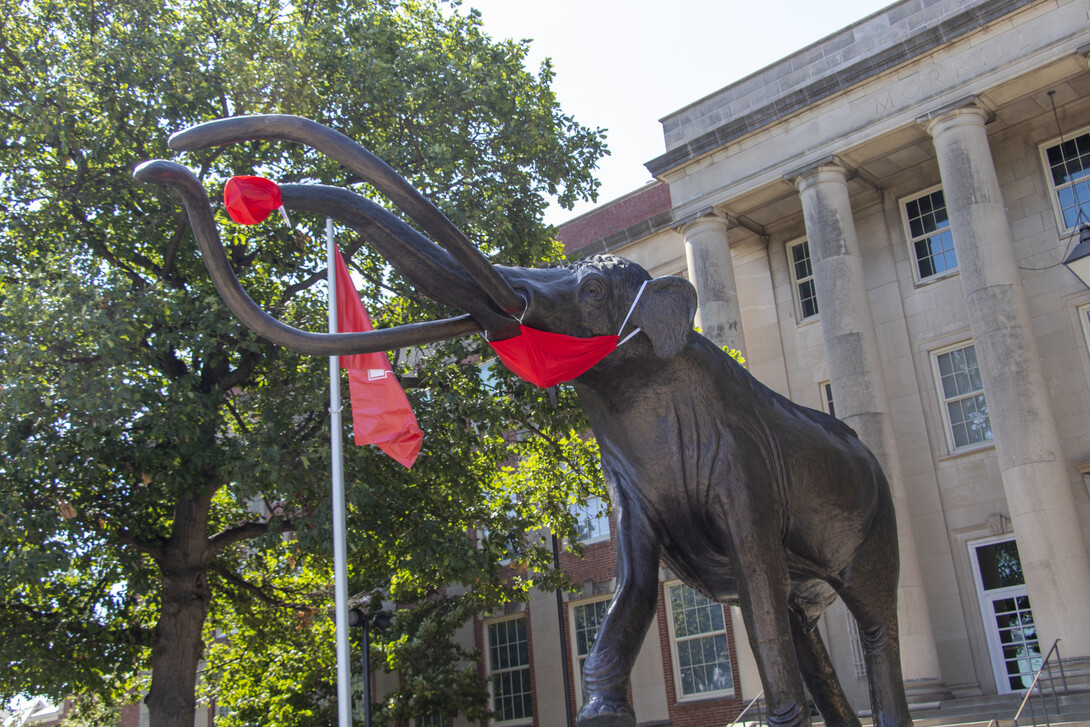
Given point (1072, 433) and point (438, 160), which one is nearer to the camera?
point (438, 160)

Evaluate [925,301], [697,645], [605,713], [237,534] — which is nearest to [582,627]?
[697,645]

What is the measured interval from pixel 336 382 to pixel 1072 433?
1658 cm

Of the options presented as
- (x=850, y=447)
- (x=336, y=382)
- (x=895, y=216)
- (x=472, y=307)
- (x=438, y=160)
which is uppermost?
(x=895, y=216)

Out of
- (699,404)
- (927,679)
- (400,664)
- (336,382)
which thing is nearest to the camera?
(699,404)

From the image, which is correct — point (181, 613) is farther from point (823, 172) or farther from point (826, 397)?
point (823, 172)

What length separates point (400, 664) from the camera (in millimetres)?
24141

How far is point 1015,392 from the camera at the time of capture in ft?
60.6

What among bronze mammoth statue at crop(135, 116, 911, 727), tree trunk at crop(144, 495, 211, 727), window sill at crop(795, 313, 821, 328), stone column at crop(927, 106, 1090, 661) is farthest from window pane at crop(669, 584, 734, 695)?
bronze mammoth statue at crop(135, 116, 911, 727)

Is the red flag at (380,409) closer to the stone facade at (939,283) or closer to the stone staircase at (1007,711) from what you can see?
the stone staircase at (1007,711)

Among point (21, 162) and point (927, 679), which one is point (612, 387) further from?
point (927, 679)

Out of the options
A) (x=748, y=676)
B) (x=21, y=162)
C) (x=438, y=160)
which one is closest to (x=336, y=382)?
(x=438, y=160)

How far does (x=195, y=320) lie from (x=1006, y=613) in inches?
663

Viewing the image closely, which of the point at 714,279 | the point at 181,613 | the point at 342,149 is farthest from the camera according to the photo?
the point at 714,279

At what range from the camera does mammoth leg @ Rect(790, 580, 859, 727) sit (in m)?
4.86
